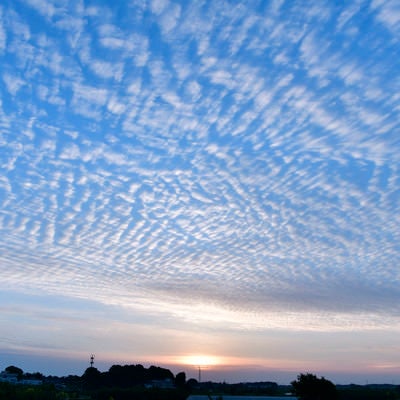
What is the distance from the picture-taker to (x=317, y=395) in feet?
176

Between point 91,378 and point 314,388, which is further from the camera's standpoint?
point 91,378

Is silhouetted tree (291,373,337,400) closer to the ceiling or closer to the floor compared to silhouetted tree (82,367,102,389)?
closer to the floor

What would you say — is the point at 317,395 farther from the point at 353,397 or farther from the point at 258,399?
the point at 353,397

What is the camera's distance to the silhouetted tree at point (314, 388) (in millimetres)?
53562

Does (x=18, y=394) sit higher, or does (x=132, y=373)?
(x=132, y=373)

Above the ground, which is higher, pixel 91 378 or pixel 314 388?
pixel 91 378

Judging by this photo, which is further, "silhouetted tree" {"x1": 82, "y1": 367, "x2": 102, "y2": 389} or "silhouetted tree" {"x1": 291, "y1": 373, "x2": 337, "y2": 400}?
"silhouetted tree" {"x1": 82, "y1": 367, "x2": 102, "y2": 389}

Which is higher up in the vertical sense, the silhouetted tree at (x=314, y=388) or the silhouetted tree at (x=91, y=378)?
the silhouetted tree at (x=91, y=378)

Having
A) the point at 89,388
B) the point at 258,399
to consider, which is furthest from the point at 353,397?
the point at 89,388

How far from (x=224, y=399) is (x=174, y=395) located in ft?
64.8

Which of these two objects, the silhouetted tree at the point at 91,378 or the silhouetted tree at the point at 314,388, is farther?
the silhouetted tree at the point at 91,378

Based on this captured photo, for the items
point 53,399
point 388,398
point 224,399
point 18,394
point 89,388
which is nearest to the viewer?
point 18,394

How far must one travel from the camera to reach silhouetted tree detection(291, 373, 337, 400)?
5356cm

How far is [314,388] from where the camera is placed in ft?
177
